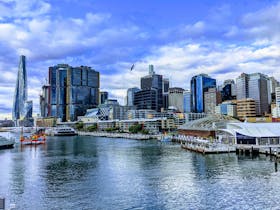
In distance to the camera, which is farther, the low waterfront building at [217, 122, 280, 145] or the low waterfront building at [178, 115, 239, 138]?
the low waterfront building at [178, 115, 239, 138]

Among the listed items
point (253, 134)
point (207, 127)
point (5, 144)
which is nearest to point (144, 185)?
point (253, 134)

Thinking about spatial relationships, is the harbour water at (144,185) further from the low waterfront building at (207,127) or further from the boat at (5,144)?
the boat at (5,144)

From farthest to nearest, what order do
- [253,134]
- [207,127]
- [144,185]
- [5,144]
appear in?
[207,127], [5,144], [253,134], [144,185]

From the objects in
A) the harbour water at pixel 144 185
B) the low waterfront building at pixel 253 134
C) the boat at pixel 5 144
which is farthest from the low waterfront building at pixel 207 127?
the boat at pixel 5 144

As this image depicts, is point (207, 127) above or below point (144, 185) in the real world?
above

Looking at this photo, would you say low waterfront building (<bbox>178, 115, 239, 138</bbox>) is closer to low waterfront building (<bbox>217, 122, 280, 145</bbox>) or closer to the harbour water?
low waterfront building (<bbox>217, 122, 280, 145</bbox>)

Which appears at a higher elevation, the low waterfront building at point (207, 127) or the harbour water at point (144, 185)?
the low waterfront building at point (207, 127)

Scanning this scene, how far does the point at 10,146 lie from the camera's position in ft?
309

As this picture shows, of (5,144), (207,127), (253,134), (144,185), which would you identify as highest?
(207,127)

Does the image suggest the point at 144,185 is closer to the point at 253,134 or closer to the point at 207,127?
the point at 253,134

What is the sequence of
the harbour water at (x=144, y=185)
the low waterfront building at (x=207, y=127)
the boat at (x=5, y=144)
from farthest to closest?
1. the low waterfront building at (x=207, y=127)
2. the boat at (x=5, y=144)
3. the harbour water at (x=144, y=185)

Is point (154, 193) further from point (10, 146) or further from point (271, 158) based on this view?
point (10, 146)

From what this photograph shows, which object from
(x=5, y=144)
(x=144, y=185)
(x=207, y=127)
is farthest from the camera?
(x=207, y=127)

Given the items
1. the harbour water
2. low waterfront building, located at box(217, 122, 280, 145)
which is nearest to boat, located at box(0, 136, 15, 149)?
the harbour water
